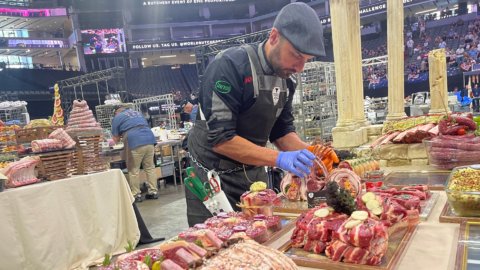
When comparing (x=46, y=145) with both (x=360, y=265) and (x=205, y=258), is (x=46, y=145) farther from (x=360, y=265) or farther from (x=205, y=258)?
(x=360, y=265)

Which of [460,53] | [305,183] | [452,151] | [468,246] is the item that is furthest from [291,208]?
[460,53]

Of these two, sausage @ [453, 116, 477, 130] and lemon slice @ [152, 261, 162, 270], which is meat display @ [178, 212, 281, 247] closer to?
lemon slice @ [152, 261, 162, 270]

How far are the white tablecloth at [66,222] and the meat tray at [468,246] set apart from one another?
12.4ft

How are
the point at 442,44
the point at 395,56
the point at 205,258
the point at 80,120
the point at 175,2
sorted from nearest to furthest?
the point at 205,258 < the point at 80,120 < the point at 395,56 < the point at 442,44 < the point at 175,2

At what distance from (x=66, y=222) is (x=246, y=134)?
2.90 metres

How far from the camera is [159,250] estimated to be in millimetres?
1280

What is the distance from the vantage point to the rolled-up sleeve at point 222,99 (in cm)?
202

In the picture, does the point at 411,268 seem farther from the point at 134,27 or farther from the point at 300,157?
the point at 134,27

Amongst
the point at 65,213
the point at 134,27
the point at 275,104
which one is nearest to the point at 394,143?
the point at 275,104

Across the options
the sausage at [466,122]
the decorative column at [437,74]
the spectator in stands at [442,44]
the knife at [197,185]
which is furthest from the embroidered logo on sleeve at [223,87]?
the spectator in stands at [442,44]

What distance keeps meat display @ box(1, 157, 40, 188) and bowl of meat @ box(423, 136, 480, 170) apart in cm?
381

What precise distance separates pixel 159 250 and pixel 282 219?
2.80 ft

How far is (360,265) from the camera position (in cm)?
132

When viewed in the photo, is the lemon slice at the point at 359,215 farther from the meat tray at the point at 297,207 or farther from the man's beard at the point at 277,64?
the man's beard at the point at 277,64
